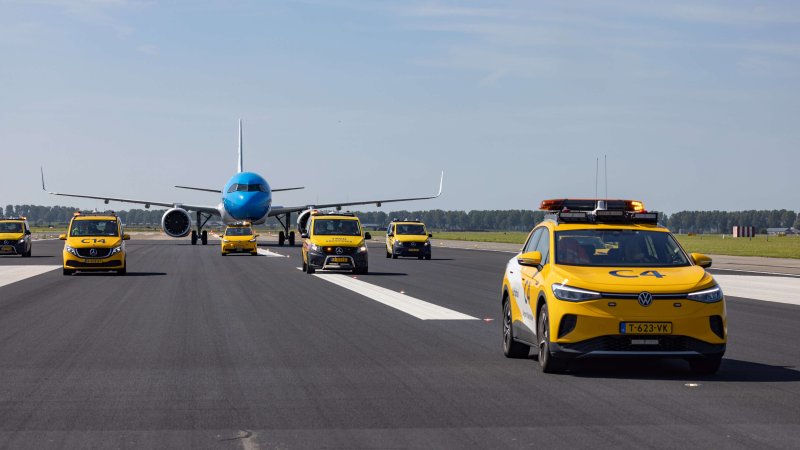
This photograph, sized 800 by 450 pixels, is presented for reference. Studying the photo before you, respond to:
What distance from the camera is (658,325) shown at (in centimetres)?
1159

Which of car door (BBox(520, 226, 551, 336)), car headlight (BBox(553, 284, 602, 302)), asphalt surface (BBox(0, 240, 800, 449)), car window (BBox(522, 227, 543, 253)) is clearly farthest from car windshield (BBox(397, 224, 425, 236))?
car headlight (BBox(553, 284, 602, 302))

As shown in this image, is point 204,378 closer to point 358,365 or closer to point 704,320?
point 358,365

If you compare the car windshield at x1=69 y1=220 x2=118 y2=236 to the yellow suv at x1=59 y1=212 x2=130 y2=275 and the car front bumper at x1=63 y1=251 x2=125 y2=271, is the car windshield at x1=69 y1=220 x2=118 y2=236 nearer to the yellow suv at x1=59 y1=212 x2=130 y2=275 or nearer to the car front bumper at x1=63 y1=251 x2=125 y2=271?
the yellow suv at x1=59 y1=212 x2=130 y2=275

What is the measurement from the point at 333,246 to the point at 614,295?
24.8 metres

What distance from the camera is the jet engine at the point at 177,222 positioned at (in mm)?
68125

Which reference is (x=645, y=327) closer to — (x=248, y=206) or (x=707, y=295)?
(x=707, y=295)

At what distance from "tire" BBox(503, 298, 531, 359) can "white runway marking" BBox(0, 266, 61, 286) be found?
19.8 m

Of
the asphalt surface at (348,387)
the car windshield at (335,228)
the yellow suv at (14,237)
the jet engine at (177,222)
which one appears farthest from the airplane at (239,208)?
the asphalt surface at (348,387)

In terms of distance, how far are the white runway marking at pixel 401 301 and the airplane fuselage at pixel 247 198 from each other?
3076 cm

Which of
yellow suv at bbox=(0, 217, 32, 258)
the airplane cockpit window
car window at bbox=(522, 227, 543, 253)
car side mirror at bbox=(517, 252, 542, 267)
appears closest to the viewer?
car side mirror at bbox=(517, 252, 542, 267)

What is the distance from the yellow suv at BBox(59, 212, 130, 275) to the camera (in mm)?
34500

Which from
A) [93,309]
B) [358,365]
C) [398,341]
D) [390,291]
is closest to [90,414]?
[358,365]

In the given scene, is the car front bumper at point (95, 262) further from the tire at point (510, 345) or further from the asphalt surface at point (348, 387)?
the tire at point (510, 345)

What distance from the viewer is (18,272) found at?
122 feet
